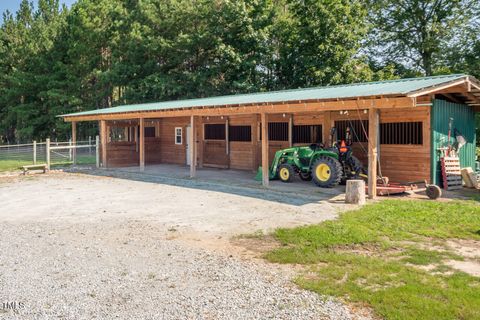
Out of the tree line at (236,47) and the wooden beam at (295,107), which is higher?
the tree line at (236,47)

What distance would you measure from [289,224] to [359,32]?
1846cm

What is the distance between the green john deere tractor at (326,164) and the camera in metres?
10.2

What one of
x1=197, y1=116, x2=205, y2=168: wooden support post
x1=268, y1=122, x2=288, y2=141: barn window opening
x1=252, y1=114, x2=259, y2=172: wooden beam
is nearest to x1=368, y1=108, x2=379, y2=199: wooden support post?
x1=268, y1=122, x2=288, y2=141: barn window opening

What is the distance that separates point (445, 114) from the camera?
10.6 metres

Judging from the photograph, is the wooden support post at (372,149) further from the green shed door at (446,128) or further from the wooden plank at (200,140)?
the wooden plank at (200,140)

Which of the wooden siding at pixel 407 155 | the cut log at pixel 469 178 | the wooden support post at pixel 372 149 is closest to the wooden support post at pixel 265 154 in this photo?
the wooden support post at pixel 372 149

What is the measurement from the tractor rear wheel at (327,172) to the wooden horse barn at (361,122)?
946 mm

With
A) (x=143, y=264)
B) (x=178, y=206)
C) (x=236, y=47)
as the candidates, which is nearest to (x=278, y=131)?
(x=178, y=206)

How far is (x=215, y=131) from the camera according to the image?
16.5 m

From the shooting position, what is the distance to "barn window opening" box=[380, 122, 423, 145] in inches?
408

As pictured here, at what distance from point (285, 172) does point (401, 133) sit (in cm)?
323

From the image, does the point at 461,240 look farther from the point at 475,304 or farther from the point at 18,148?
the point at 18,148

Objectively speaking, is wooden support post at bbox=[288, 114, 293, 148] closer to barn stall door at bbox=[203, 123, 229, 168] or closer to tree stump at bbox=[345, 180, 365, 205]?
barn stall door at bbox=[203, 123, 229, 168]

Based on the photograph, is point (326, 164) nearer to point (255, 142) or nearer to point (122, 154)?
point (255, 142)
